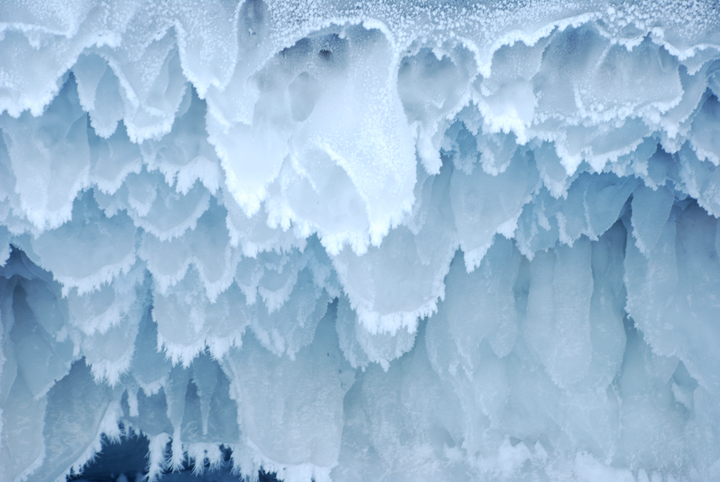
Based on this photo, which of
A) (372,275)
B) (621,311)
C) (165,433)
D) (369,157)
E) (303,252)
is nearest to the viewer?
(369,157)

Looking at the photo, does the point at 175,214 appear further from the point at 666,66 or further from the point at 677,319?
the point at 677,319

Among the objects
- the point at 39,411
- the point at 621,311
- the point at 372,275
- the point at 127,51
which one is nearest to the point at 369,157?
the point at 372,275

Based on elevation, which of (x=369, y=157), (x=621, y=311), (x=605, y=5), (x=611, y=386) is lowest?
(x=611, y=386)

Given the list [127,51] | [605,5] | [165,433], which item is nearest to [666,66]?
[605,5]

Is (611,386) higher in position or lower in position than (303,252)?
lower

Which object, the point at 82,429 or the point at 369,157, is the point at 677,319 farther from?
the point at 82,429

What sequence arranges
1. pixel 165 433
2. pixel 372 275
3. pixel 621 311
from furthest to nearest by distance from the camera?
pixel 165 433
pixel 621 311
pixel 372 275

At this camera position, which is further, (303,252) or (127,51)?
(303,252)
